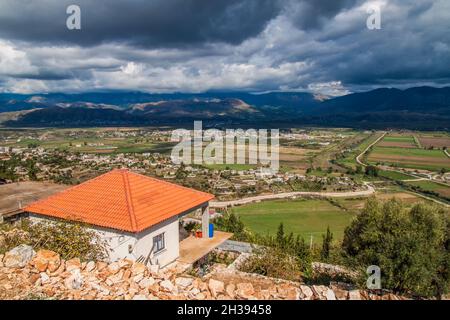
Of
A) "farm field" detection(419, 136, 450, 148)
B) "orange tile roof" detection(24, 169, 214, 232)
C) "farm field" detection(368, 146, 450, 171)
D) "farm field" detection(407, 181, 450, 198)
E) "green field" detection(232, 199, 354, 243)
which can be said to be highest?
"orange tile roof" detection(24, 169, 214, 232)

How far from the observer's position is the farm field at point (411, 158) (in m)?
79.7

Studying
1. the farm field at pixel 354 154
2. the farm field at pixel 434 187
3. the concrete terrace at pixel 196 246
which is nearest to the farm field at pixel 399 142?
the farm field at pixel 354 154

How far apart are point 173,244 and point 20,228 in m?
5.45

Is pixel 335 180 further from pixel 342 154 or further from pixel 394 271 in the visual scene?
pixel 394 271

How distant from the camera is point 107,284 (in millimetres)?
7535

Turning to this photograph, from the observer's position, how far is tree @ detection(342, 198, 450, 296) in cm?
1022

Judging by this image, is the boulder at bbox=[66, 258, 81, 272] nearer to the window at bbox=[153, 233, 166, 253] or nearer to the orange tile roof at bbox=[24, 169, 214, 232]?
the orange tile roof at bbox=[24, 169, 214, 232]

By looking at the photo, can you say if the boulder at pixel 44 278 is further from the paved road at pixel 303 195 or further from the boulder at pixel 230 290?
the paved road at pixel 303 195

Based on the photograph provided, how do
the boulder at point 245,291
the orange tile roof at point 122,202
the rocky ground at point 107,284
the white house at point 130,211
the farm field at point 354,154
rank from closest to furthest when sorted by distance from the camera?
the rocky ground at point 107,284 → the boulder at point 245,291 → the white house at point 130,211 → the orange tile roof at point 122,202 → the farm field at point 354,154

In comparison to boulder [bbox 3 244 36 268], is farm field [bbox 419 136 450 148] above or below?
below

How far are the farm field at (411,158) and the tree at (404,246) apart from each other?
74347 millimetres

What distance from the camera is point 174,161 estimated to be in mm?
89938

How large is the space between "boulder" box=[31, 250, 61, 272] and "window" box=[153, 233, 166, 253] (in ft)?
12.5

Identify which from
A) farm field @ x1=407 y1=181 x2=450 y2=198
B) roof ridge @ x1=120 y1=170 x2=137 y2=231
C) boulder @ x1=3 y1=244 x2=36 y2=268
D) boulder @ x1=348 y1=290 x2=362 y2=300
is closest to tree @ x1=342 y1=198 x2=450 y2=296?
boulder @ x1=348 y1=290 x2=362 y2=300
